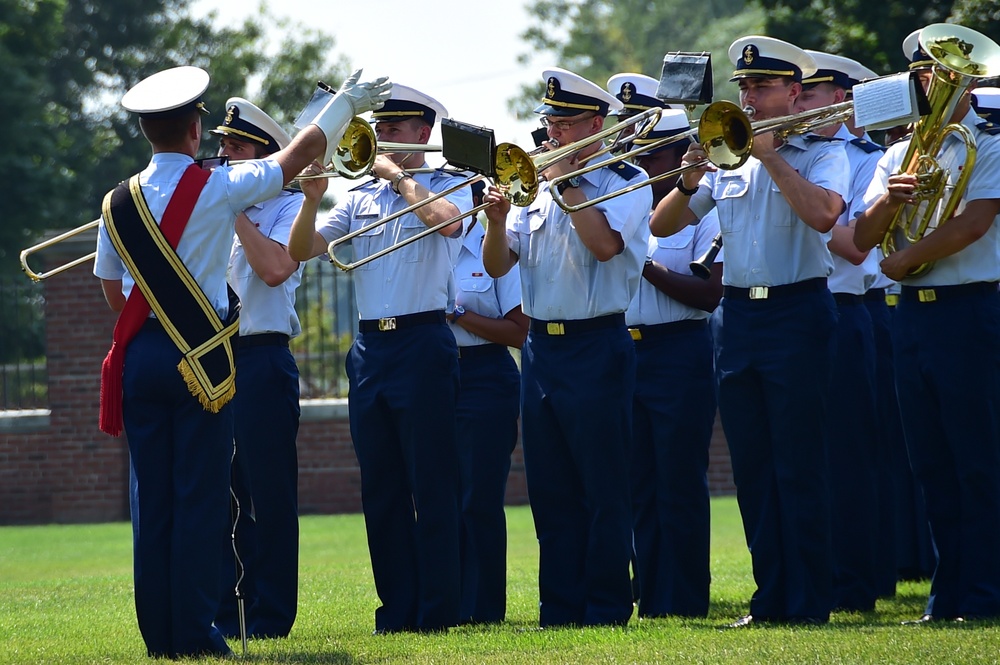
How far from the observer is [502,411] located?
8.34 m

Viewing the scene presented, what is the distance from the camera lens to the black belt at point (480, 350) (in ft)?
27.8

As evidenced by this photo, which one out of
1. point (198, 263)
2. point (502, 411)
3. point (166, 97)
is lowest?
point (502, 411)

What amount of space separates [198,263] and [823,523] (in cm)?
302

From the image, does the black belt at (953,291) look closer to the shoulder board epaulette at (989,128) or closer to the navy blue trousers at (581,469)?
the shoulder board epaulette at (989,128)

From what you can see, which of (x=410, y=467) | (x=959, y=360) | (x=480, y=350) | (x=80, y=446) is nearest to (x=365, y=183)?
(x=480, y=350)

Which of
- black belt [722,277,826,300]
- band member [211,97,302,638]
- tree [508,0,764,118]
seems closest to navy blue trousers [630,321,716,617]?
black belt [722,277,826,300]

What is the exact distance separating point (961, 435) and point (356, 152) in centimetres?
307

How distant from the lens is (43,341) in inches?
699

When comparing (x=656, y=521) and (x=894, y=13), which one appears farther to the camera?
(x=894, y=13)

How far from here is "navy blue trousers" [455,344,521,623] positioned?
316 inches

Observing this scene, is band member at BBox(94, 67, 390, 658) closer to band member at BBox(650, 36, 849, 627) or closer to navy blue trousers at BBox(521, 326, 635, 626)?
navy blue trousers at BBox(521, 326, 635, 626)

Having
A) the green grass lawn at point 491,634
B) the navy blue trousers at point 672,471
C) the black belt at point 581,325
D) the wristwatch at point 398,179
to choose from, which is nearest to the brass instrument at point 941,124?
the black belt at point 581,325

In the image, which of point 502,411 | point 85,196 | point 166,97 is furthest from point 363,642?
point 85,196

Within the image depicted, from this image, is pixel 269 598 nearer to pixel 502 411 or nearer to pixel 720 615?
pixel 502 411
